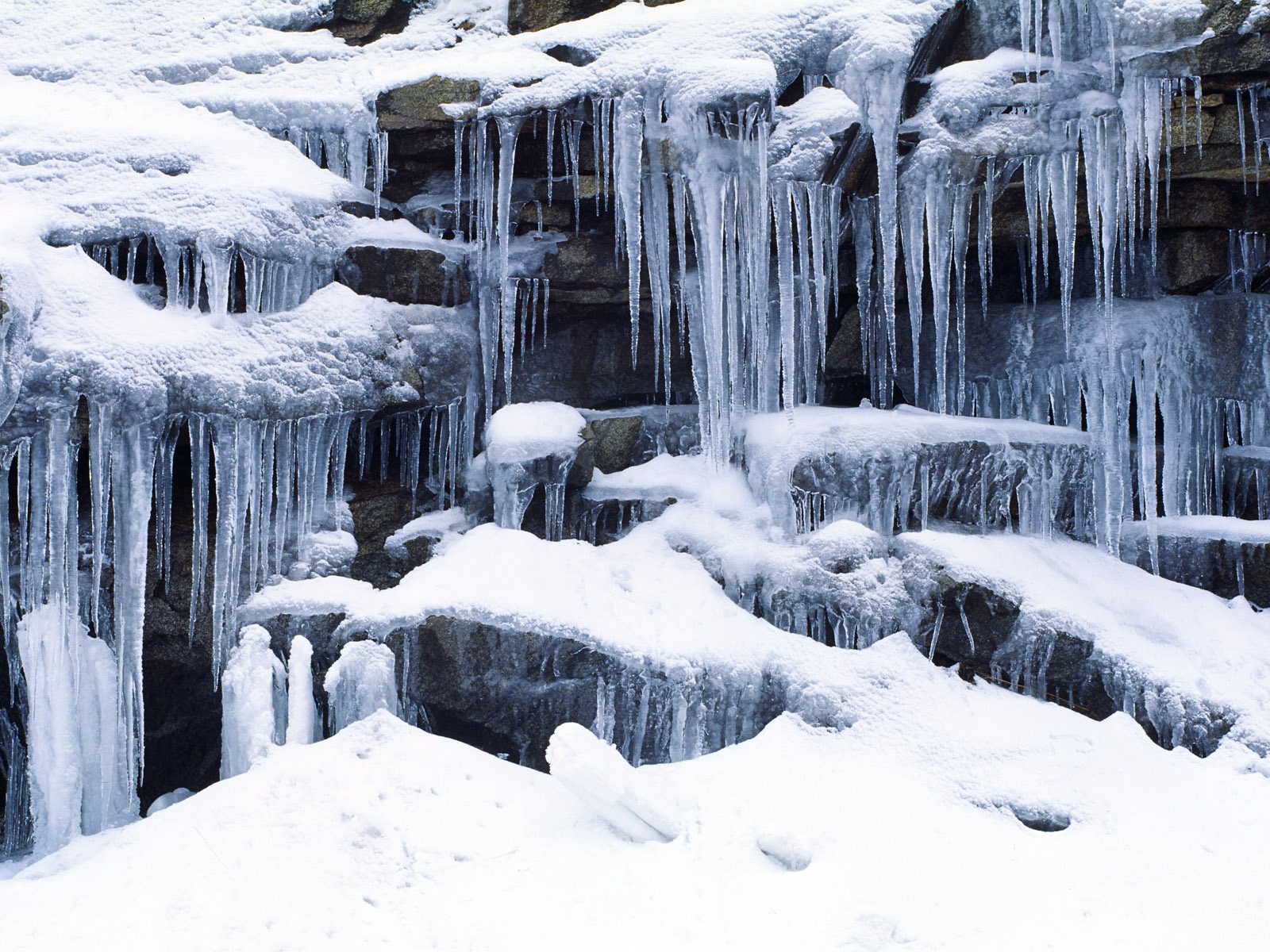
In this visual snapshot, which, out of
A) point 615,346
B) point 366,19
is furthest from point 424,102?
point 615,346

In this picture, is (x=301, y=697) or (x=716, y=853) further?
(x=301, y=697)

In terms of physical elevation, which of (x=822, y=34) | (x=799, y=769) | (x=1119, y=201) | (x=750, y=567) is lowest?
(x=799, y=769)

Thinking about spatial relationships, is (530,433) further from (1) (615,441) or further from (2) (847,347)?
(2) (847,347)

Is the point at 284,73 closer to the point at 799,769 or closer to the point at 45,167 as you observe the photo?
the point at 45,167

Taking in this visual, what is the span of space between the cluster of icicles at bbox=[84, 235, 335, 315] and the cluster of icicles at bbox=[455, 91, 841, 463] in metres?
1.65

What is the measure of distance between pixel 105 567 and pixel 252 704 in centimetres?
216

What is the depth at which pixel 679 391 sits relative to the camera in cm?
1055

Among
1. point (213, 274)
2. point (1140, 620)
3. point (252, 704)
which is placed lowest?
point (252, 704)

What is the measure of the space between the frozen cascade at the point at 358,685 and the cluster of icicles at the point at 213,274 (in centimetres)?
330

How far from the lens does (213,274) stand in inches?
328

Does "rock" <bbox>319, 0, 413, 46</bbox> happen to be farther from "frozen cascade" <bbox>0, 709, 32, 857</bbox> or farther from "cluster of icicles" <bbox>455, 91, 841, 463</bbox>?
"frozen cascade" <bbox>0, 709, 32, 857</bbox>

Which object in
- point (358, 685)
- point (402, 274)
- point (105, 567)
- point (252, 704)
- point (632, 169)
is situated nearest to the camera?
point (252, 704)

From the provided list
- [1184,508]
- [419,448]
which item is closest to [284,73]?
[419,448]

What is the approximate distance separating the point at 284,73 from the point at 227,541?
512 centimetres
